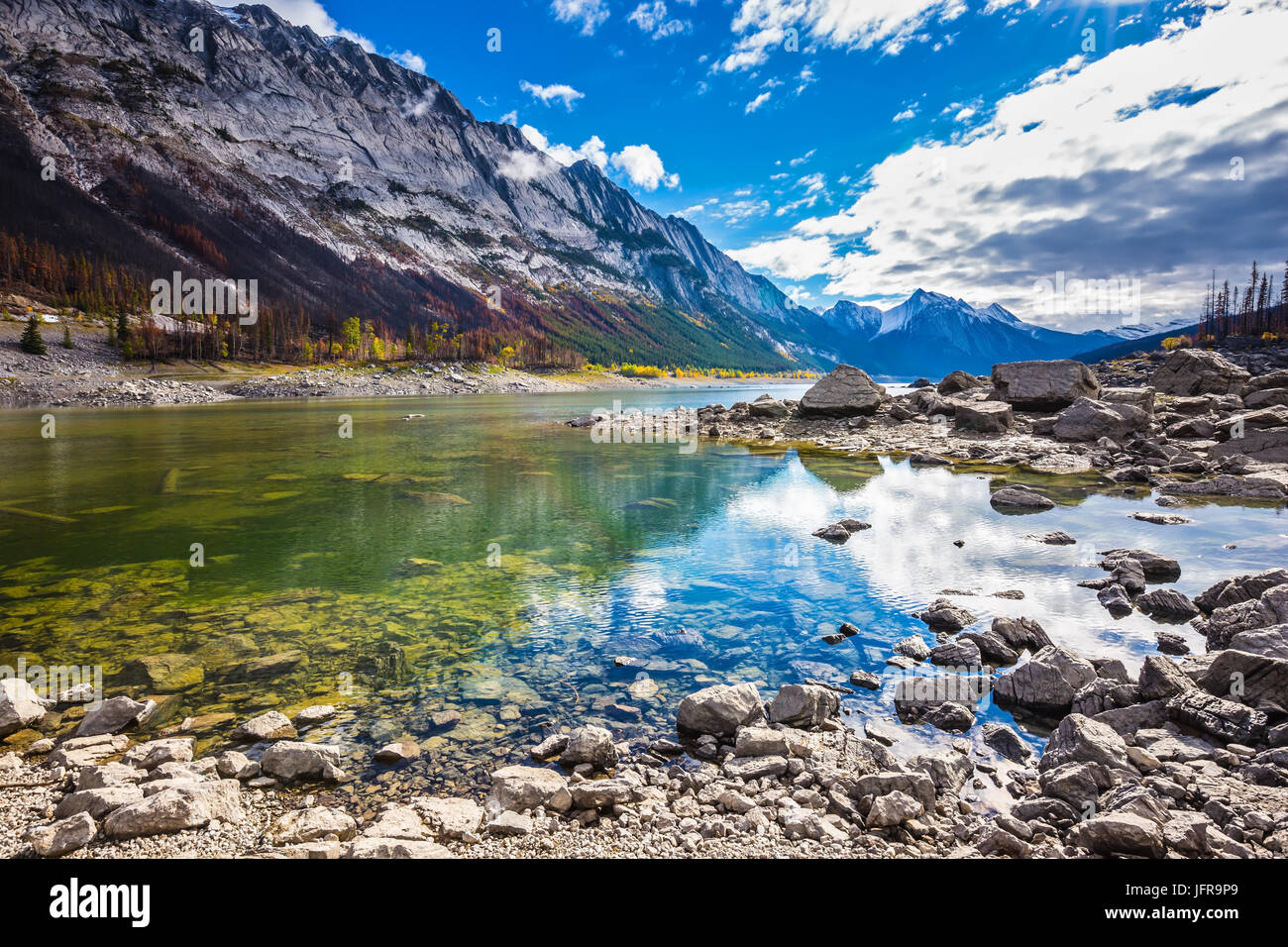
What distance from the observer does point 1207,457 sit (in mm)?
28531

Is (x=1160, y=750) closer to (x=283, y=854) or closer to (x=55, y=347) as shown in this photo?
(x=283, y=854)

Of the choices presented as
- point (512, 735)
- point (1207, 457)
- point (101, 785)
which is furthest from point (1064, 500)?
point (101, 785)

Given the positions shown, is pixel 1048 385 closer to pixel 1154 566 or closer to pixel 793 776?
pixel 1154 566

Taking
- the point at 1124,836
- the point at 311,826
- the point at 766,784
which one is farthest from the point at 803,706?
the point at 311,826

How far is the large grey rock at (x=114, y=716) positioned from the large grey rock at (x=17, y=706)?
72 cm

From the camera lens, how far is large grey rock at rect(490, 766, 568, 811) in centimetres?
618

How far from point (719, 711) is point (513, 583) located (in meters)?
7.99

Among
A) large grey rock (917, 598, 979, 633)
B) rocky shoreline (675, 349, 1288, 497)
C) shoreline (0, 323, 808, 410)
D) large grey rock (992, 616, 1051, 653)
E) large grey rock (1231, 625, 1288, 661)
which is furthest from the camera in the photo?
shoreline (0, 323, 808, 410)

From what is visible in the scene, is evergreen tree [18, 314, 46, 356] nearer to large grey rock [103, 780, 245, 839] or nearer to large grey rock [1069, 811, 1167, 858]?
large grey rock [103, 780, 245, 839]

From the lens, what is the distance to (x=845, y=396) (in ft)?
161

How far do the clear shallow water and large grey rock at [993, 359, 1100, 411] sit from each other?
16.6 metres

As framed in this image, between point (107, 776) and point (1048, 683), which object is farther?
point (1048, 683)

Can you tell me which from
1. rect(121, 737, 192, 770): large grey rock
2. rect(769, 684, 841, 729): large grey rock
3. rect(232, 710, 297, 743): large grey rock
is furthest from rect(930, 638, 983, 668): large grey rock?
rect(121, 737, 192, 770): large grey rock

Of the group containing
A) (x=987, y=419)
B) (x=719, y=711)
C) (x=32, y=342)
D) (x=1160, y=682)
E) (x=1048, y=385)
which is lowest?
(x=719, y=711)
